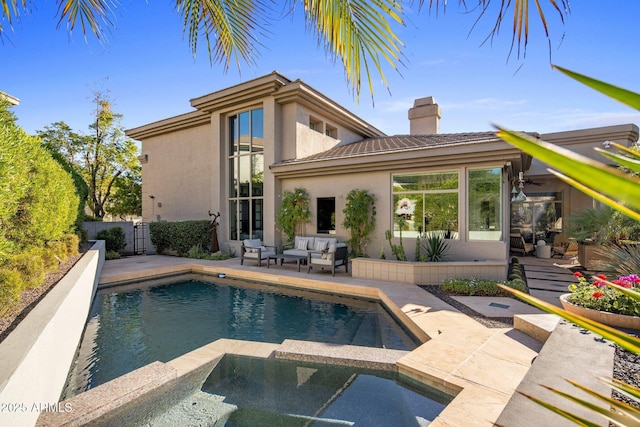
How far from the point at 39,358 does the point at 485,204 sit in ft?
→ 33.5

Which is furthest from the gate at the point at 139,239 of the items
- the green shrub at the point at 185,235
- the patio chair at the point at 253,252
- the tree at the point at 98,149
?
the tree at the point at 98,149

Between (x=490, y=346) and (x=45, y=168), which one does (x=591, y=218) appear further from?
(x=45, y=168)

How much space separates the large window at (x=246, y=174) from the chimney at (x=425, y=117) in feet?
28.9

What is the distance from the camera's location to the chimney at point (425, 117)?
59.1 feet

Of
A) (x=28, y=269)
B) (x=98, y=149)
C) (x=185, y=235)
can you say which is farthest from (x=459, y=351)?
(x=98, y=149)

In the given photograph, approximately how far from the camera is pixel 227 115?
15336 millimetres

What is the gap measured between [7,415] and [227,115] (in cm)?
1422

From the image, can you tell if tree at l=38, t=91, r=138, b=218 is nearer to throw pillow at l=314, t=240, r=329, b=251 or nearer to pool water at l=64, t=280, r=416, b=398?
pool water at l=64, t=280, r=416, b=398

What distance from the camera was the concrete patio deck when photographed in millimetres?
3518

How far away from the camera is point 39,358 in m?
3.31

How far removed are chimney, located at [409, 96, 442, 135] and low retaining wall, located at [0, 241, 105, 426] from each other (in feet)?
55.6

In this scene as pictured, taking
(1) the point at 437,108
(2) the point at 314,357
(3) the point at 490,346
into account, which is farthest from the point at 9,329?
(1) the point at 437,108

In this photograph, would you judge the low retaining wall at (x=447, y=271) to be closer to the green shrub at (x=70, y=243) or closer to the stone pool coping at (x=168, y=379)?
the stone pool coping at (x=168, y=379)

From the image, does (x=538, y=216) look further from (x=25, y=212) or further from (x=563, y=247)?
(x=25, y=212)
